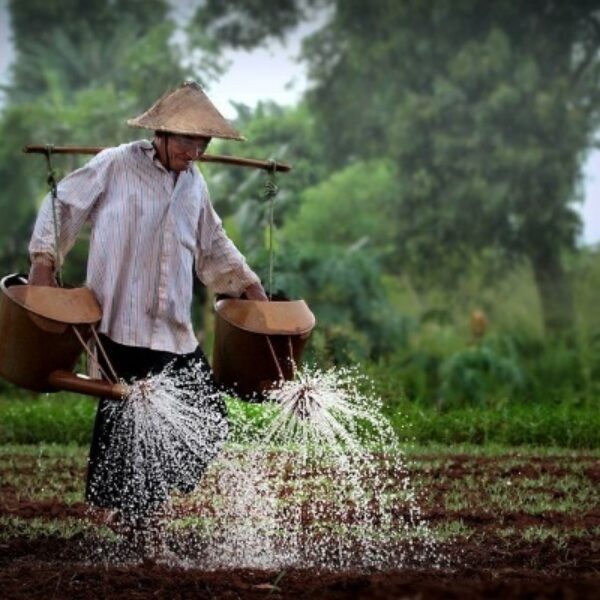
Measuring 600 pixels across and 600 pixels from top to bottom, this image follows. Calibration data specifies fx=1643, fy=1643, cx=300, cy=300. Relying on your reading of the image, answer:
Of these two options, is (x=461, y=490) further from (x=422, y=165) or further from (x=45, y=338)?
(x=422, y=165)

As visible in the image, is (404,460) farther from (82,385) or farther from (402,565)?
(82,385)

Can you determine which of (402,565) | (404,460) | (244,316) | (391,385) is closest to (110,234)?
(244,316)

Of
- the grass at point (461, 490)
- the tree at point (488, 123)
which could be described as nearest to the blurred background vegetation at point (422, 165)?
the tree at point (488, 123)

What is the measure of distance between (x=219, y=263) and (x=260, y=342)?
1.31ft

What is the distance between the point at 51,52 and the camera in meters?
35.3

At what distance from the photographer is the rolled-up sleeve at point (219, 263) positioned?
570cm

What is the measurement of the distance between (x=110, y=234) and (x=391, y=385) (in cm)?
490

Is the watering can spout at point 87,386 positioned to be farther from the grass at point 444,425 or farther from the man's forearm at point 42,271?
the grass at point 444,425

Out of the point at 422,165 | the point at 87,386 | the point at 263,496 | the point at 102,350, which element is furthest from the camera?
the point at 422,165

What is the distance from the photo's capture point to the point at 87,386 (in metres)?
5.02

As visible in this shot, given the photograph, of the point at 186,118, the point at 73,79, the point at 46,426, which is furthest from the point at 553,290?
the point at 186,118

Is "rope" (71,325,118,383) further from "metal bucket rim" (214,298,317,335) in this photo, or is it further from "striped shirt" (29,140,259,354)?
"metal bucket rim" (214,298,317,335)

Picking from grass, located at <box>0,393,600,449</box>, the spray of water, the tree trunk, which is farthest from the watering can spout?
the tree trunk

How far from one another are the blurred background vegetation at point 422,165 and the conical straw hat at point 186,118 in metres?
10.8
